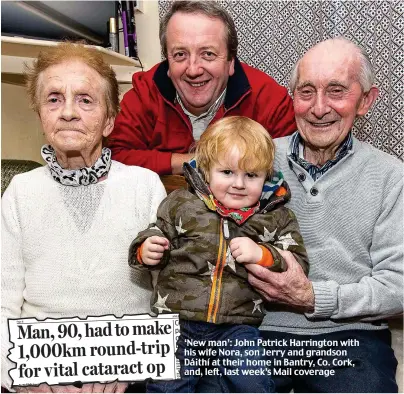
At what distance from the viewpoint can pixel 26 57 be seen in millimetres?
1745

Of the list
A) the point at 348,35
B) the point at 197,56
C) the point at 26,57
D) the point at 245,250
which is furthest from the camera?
the point at 26,57

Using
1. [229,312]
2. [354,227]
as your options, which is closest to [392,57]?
[354,227]

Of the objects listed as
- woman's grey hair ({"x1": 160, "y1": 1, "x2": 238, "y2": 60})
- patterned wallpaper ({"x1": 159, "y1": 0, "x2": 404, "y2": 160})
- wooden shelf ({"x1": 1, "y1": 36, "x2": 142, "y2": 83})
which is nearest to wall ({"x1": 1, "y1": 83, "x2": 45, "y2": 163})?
wooden shelf ({"x1": 1, "y1": 36, "x2": 142, "y2": 83})

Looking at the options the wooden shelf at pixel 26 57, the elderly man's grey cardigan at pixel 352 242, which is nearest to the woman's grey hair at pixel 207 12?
the wooden shelf at pixel 26 57

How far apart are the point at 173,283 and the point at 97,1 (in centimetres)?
112

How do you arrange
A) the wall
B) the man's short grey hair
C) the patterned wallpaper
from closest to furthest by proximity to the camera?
1. the man's short grey hair
2. the patterned wallpaper
3. the wall

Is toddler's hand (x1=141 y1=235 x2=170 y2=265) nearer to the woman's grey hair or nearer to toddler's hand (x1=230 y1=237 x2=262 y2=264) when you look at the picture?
toddler's hand (x1=230 y1=237 x2=262 y2=264)

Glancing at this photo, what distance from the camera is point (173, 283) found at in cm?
113

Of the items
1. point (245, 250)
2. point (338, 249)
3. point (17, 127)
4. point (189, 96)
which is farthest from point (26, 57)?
point (338, 249)

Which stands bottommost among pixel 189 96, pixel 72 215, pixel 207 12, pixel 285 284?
pixel 285 284

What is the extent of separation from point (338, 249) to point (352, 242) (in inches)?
1.5

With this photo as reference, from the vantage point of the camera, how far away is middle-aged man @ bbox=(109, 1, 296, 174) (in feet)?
4.40

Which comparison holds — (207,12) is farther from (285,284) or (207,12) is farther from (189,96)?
(285,284)

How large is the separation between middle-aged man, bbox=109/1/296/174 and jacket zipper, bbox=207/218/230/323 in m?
0.32
